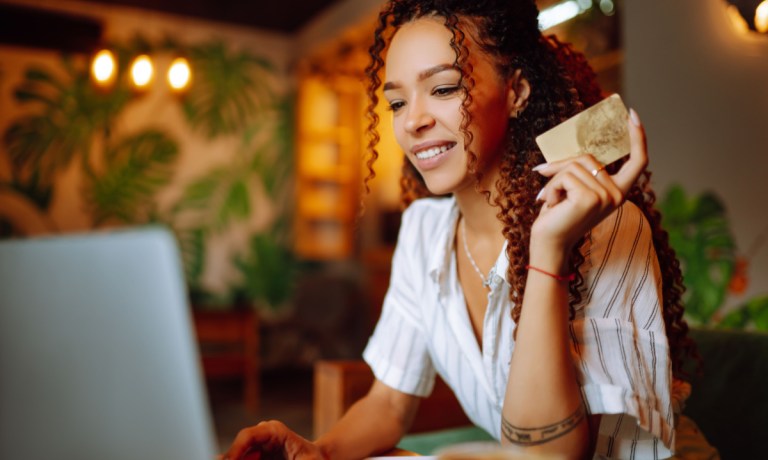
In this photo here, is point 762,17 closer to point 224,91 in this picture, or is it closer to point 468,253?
point 468,253

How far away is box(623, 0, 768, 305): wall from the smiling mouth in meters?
1.21

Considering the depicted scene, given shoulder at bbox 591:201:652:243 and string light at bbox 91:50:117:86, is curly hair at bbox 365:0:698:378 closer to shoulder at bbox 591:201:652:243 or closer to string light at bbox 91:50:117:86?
shoulder at bbox 591:201:652:243

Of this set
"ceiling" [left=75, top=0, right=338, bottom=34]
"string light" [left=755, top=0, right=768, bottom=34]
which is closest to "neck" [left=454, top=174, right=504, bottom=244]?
"string light" [left=755, top=0, right=768, bottom=34]

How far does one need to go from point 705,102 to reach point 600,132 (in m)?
1.52

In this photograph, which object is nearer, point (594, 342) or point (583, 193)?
point (583, 193)

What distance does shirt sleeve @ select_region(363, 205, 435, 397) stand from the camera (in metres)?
1.23

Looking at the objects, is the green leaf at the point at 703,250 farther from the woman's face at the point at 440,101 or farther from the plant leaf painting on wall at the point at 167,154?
the plant leaf painting on wall at the point at 167,154

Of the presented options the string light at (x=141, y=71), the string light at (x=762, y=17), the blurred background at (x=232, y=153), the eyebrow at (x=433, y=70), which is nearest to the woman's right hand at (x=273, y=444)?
the eyebrow at (x=433, y=70)

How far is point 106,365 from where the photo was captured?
440mm

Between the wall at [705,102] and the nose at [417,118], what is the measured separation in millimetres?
1224

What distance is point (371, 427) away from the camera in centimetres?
113

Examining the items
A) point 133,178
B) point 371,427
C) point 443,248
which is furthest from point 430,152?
point 133,178

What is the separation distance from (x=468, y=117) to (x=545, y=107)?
0.16 m

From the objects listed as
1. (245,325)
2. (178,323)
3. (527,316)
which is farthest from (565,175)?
(245,325)
